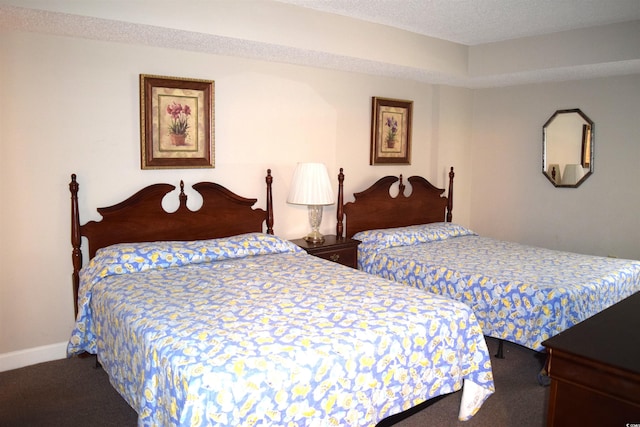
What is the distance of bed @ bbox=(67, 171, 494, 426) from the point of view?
5.62 ft

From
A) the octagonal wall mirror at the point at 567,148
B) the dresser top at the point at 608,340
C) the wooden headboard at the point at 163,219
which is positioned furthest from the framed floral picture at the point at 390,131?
the dresser top at the point at 608,340

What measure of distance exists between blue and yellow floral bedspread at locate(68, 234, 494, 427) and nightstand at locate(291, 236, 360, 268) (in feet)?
2.61

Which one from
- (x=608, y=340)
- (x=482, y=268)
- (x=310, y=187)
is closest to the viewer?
(x=608, y=340)

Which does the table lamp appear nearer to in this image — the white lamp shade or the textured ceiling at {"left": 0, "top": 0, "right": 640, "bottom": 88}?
the white lamp shade

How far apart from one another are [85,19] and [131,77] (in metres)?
0.62

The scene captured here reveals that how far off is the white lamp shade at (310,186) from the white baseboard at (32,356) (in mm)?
1912

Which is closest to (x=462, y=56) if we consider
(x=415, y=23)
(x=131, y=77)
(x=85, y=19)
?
(x=415, y=23)

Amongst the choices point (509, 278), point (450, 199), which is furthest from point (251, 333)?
point (450, 199)

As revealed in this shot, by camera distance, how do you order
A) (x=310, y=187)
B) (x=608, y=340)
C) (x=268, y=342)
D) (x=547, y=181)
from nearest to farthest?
(x=608, y=340) → (x=268, y=342) → (x=310, y=187) → (x=547, y=181)

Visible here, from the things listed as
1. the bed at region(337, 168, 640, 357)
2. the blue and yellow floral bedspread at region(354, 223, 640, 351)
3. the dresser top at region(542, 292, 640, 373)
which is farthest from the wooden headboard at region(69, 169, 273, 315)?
the dresser top at region(542, 292, 640, 373)

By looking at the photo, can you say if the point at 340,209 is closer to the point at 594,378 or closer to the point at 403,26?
the point at 403,26

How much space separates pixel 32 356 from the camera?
308cm

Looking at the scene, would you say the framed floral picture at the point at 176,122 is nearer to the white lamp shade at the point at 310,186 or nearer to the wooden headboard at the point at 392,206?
the white lamp shade at the point at 310,186

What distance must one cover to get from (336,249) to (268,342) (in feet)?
6.73
